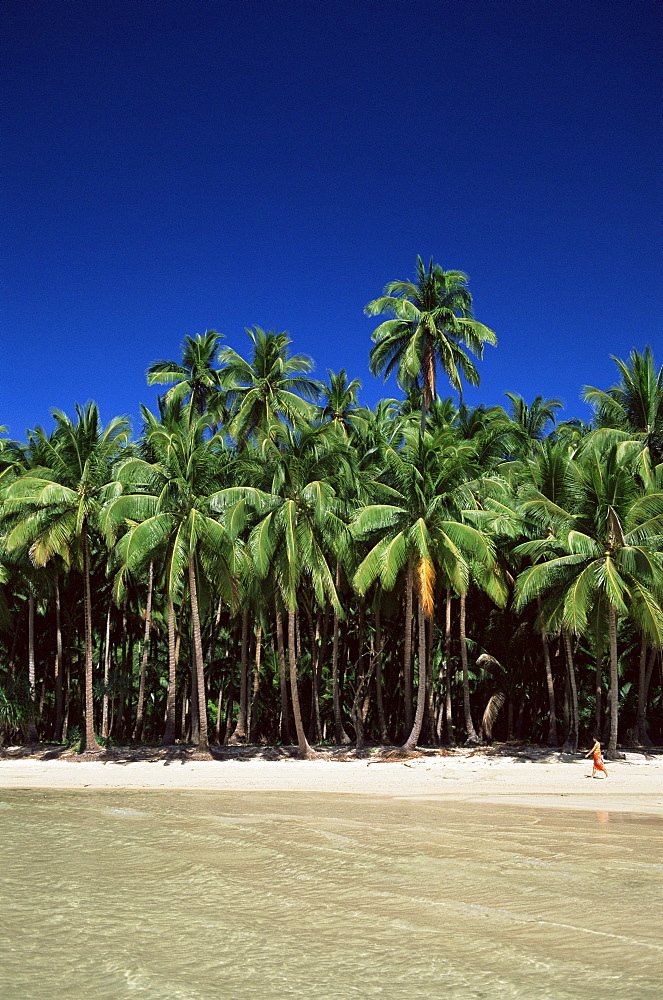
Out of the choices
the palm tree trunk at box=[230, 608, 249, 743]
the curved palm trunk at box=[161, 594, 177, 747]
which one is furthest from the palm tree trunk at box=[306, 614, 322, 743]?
the curved palm trunk at box=[161, 594, 177, 747]

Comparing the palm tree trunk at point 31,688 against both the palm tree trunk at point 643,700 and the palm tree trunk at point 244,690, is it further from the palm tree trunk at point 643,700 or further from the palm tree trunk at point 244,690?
the palm tree trunk at point 643,700

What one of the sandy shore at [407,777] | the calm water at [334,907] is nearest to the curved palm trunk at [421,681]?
the sandy shore at [407,777]

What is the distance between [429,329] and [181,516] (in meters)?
10.7

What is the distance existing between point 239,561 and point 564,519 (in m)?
9.08

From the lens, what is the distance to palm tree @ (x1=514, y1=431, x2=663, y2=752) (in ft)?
63.0

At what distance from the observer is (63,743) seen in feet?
88.2

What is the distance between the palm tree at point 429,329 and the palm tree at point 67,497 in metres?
10.0

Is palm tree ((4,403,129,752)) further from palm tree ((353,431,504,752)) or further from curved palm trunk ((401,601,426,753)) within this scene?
curved palm trunk ((401,601,426,753))

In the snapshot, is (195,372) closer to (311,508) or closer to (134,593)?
(134,593)

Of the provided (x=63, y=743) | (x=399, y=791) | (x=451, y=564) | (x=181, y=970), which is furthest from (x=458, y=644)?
(x=181, y=970)

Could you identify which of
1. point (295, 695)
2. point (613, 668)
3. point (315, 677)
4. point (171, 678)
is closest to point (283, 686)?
point (315, 677)

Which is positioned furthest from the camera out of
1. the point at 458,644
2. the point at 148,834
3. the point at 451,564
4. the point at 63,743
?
the point at 458,644

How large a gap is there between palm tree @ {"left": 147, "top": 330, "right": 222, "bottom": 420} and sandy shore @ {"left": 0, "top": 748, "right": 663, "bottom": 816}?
1575 centimetres

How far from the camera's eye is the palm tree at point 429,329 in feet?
87.7
